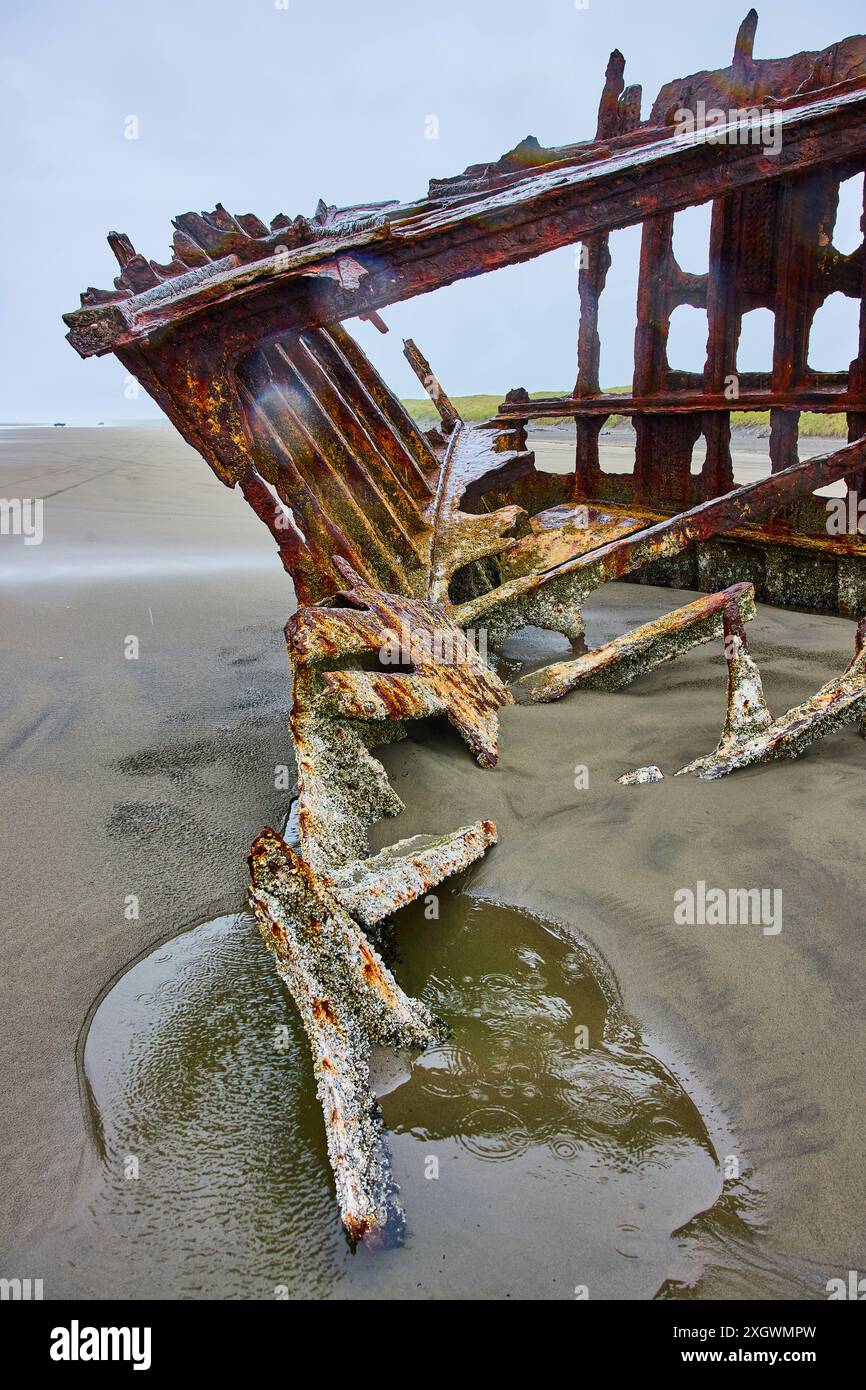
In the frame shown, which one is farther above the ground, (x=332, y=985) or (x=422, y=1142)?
(x=332, y=985)

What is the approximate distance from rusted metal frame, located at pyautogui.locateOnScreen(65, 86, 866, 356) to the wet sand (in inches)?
61.9

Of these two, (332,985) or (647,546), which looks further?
(647,546)

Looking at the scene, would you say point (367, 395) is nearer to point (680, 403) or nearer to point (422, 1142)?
point (680, 403)

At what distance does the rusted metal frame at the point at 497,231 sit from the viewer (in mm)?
3064

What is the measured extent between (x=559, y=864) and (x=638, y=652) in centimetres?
135

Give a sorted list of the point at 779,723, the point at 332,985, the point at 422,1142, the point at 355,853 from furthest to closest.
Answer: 1. the point at 779,723
2. the point at 355,853
3. the point at 332,985
4. the point at 422,1142

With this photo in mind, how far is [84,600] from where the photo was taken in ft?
20.2

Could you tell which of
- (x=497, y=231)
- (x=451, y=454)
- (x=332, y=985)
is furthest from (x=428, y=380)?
(x=332, y=985)

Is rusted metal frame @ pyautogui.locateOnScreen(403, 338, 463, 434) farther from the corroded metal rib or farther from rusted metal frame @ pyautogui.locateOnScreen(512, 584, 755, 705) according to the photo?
the corroded metal rib

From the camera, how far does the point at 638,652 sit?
378 cm

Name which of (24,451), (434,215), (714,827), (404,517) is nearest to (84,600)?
(404,517)

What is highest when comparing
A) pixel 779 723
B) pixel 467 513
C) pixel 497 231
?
pixel 467 513
